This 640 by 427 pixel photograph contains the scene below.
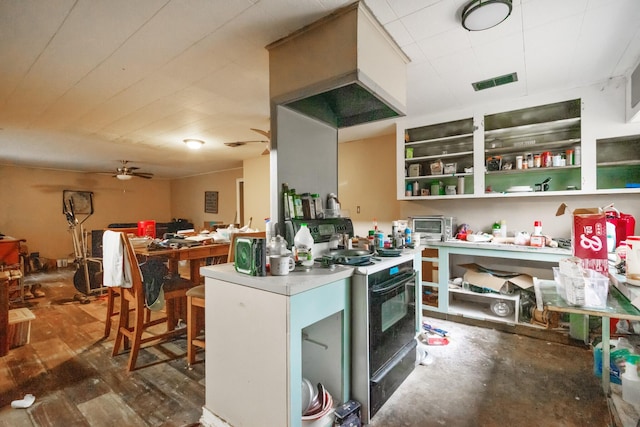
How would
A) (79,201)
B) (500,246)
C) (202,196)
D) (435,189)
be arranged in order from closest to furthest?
(500,246), (435,189), (79,201), (202,196)

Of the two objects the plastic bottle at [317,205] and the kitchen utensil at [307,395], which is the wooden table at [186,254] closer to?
the plastic bottle at [317,205]

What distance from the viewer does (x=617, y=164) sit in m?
2.62

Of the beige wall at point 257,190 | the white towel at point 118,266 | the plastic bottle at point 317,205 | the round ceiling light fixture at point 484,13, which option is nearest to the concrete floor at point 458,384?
the white towel at point 118,266

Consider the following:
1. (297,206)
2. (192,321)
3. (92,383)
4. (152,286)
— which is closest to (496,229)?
(297,206)

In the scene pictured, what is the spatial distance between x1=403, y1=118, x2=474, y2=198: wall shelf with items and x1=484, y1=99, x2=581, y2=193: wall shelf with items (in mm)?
245

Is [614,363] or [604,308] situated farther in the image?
[614,363]

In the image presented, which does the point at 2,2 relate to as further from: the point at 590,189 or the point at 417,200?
the point at 590,189

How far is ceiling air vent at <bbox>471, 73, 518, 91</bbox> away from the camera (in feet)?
8.30

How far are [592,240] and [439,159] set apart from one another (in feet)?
7.15

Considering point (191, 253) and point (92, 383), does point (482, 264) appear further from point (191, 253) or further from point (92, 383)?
point (92, 383)

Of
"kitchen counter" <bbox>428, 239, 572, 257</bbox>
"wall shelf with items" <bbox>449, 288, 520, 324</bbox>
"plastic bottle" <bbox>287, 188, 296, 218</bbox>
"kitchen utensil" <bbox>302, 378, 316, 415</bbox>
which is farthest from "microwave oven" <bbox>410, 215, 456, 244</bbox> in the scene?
"kitchen utensil" <bbox>302, 378, 316, 415</bbox>

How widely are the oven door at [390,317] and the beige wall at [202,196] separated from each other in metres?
5.73

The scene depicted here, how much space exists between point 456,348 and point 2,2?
384cm

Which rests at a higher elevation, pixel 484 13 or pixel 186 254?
pixel 484 13
